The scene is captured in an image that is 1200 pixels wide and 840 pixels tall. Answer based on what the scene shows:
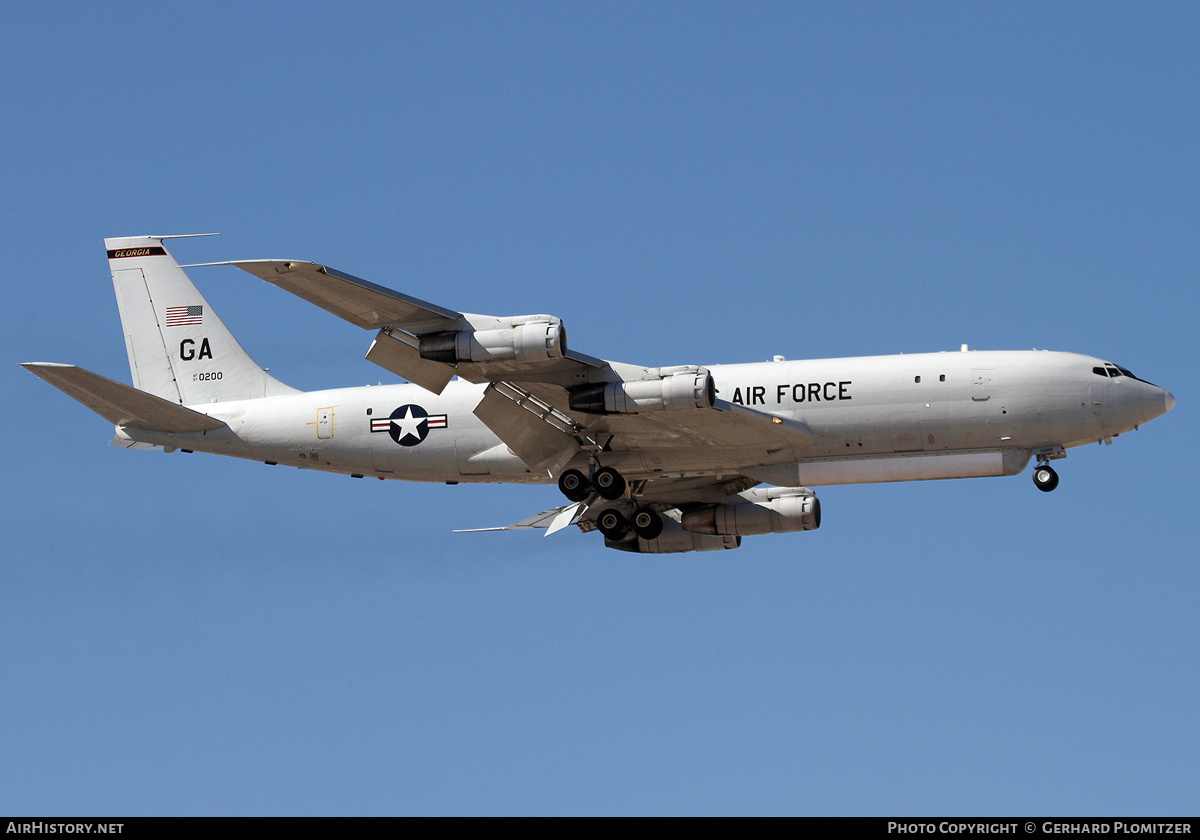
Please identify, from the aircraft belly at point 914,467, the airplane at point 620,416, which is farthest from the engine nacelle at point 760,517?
the aircraft belly at point 914,467

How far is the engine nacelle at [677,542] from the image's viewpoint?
3922 centimetres

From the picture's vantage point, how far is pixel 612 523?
122ft

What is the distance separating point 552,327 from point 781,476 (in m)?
7.43

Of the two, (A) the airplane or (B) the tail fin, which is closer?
(A) the airplane

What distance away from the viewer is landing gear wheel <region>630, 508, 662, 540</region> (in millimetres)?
37562

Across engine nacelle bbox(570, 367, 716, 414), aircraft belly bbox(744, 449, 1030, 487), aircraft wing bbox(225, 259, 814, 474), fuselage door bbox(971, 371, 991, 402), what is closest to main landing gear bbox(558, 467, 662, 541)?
aircraft wing bbox(225, 259, 814, 474)

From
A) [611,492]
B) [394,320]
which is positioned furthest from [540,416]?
[394,320]

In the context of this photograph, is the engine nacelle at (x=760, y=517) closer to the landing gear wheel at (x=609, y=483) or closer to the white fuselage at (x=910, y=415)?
the white fuselage at (x=910, y=415)

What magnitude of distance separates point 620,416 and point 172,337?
15.0 m

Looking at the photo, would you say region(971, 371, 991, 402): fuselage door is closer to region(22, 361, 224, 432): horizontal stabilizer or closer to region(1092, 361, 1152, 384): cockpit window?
region(1092, 361, 1152, 384): cockpit window

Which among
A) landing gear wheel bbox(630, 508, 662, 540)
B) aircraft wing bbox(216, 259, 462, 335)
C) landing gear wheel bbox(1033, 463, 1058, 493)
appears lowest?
landing gear wheel bbox(630, 508, 662, 540)

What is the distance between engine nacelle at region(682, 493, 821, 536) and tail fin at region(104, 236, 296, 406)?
11.7 metres

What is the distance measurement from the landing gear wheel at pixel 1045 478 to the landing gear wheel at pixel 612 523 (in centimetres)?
1043

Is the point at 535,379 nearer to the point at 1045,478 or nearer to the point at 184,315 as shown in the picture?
the point at 1045,478
